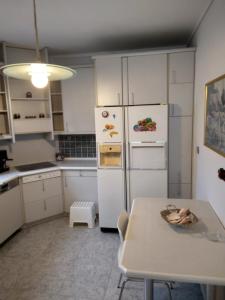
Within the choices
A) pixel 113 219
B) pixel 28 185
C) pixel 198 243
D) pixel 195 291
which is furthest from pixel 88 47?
pixel 195 291

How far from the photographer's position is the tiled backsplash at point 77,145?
391 centimetres

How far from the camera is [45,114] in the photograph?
3.61 meters

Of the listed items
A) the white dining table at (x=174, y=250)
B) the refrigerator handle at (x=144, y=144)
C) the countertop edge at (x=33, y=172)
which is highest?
the refrigerator handle at (x=144, y=144)

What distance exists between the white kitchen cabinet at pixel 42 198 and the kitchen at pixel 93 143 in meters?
0.01

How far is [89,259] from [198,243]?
1.50 m

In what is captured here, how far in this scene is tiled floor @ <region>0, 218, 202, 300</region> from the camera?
2104 mm

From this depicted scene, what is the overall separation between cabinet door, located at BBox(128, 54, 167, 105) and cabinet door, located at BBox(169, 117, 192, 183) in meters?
0.38

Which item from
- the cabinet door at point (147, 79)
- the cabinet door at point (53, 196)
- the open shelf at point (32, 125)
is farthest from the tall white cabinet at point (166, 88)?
the cabinet door at point (53, 196)

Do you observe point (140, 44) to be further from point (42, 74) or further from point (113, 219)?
point (113, 219)

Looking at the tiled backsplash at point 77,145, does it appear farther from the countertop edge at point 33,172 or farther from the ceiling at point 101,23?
the ceiling at point 101,23

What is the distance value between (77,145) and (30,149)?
0.78 m

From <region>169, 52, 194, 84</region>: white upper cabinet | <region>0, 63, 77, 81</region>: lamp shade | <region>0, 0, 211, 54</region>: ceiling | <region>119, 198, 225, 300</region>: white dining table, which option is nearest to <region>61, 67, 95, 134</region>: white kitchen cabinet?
<region>0, 0, 211, 54</region>: ceiling

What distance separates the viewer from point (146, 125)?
2.84 meters

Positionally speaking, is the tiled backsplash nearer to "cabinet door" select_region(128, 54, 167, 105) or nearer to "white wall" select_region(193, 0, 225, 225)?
"cabinet door" select_region(128, 54, 167, 105)
